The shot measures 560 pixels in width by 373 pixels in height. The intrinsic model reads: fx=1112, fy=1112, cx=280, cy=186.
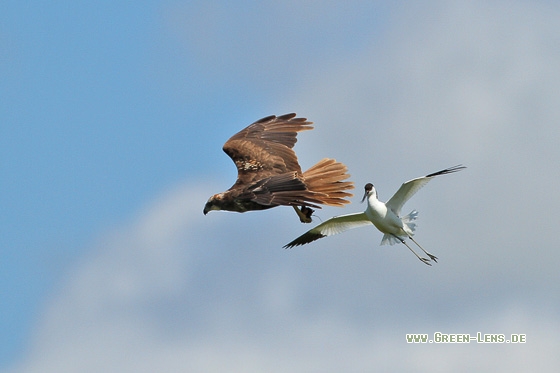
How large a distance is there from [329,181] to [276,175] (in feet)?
3.62

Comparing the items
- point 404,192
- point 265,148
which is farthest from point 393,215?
point 265,148

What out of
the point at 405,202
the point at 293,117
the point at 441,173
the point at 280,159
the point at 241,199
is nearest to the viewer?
Result: the point at 441,173

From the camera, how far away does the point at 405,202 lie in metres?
17.5

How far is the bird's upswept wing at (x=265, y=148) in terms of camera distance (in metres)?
20.7

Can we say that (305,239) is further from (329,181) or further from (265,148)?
(265,148)

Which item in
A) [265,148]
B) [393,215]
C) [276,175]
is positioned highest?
[265,148]

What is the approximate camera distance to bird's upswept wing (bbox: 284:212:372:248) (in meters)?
18.3

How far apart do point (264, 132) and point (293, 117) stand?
2.43ft

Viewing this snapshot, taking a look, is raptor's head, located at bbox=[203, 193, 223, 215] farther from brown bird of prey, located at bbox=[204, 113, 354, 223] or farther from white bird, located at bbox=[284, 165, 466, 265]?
white bird, located at bbox=[284, 165, 466, 265]

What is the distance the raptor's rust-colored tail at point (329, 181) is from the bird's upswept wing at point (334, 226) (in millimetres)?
384

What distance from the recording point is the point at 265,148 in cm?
2164

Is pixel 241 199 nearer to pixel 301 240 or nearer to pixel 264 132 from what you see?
pixel 301 240

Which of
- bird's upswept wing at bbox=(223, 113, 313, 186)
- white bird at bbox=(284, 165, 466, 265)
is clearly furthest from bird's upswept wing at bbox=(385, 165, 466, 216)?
bird's upswept wing at bbox=(223, 113, 313, 186)

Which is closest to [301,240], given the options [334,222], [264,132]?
[334,222]
